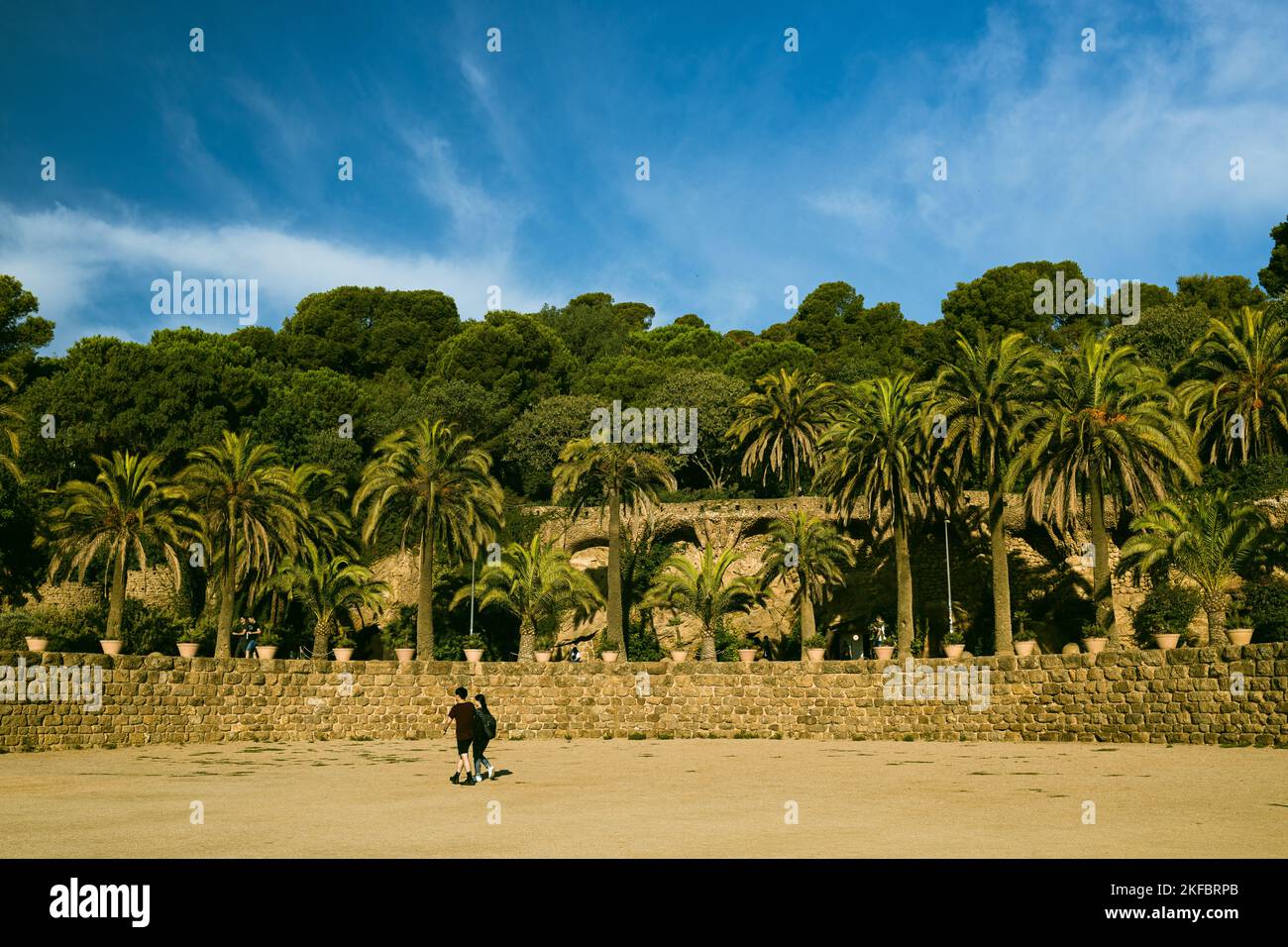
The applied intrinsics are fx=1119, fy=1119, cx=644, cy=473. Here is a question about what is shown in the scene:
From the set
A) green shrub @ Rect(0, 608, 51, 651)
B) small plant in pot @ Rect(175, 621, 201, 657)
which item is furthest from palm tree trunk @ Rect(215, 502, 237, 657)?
green shrub @ Rect(0, 608, 51, 651)

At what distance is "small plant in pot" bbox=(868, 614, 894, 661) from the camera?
35188mm

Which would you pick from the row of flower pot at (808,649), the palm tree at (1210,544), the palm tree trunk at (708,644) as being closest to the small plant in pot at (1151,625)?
the row of flower pot at (808,649)

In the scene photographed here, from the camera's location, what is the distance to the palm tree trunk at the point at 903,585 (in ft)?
124

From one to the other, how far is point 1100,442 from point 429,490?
2259 cm

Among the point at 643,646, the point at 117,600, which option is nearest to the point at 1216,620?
the point at 643,646

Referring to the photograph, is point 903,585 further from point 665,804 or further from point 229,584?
point 665,804

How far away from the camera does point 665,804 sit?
15148 mm

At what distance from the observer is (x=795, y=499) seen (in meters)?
51.8

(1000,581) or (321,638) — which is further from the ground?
(1000,581)
